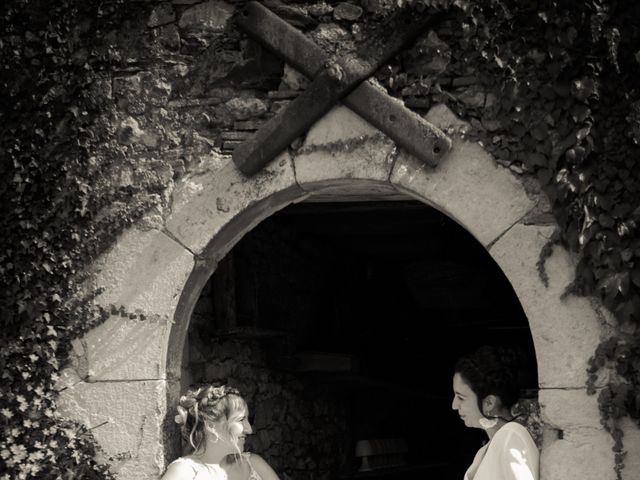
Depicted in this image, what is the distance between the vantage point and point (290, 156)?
5.30 metres

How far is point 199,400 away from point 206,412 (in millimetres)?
63

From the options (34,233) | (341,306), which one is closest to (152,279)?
(34,233)

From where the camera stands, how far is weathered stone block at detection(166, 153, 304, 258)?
5.31 m

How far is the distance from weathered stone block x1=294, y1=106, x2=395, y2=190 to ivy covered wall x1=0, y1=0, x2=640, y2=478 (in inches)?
8.6

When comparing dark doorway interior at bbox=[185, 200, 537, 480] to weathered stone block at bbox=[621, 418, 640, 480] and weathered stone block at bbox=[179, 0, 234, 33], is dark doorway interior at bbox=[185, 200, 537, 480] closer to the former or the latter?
weathered stone block at bbox=[621, 418, 640, 480]

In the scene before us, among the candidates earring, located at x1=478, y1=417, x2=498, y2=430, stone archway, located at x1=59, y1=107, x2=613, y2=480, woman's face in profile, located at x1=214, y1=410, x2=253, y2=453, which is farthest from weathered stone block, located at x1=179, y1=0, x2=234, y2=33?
earring, located at x1=478, y1=417, x2=498, y2=430

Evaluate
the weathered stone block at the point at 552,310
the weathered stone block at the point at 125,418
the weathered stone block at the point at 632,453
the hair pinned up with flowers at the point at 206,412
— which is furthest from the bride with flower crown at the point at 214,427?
the weathered stone block at the point at 632,453

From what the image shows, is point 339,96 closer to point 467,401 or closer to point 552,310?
point 552,310

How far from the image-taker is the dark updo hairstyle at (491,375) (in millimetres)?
4926

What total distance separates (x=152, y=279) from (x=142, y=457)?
0.81 meters

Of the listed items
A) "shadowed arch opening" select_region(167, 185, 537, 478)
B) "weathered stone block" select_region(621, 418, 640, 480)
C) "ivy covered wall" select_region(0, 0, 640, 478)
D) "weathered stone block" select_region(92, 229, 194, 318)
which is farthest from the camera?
"shadowed arch opening" select_region(167, 185, 537, 478)

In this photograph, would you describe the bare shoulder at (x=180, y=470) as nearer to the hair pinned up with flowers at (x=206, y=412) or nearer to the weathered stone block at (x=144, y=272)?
the hair pinned up with flowers at (x=206, y=412)

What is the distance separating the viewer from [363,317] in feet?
28.1

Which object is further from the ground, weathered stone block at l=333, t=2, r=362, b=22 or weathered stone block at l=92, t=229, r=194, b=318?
weathered stone block at l=333, t=2, r=362, b=22
